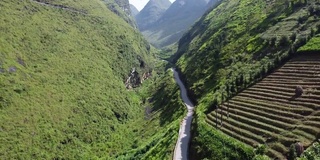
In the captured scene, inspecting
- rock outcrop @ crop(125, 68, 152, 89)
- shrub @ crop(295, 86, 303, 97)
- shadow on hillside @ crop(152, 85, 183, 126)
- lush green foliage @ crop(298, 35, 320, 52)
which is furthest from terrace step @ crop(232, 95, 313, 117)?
rock outcrop @ crop(125, 68, 152, 89)

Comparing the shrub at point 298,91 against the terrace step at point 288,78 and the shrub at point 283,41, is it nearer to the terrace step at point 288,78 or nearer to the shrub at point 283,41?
the terrace step at point 288,78

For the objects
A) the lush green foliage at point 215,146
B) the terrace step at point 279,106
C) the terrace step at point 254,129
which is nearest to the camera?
the terrace step at point 254,129

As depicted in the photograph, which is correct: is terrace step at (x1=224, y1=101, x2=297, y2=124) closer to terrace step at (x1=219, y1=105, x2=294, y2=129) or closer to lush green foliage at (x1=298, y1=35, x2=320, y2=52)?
terrace step at (x1=219, y1=105, x2=294, y2=129)

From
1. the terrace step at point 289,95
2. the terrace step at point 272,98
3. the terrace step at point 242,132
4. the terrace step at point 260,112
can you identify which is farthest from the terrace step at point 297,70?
the terrace step at point 242,132

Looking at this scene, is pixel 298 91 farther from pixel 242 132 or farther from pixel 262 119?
pixel 242 132

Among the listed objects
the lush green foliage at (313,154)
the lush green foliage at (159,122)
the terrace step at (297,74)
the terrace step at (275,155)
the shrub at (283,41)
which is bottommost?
the lush green foliage at (159,122)

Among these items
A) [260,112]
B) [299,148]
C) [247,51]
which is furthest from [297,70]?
[247,51]
